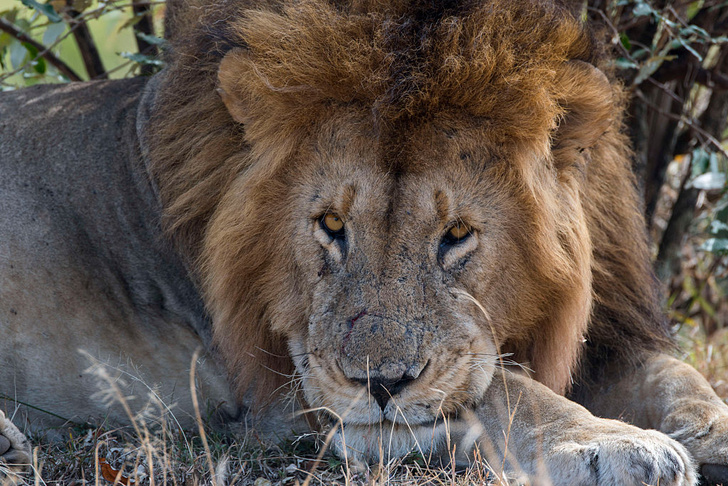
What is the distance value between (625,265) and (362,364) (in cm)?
137

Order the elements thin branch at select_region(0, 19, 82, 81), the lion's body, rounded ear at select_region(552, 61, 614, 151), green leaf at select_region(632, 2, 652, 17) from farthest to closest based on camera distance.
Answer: thin branch at select_region(0, 19, 82, 81) → green leaf at select_region(632, 2, 652, 17) → the lion's body → rounded ear at select_region(552, 61, 614, 151)

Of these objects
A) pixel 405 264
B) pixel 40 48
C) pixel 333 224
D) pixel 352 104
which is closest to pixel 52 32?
pixel 40 48

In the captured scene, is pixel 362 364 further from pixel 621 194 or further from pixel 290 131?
pixel 621 194

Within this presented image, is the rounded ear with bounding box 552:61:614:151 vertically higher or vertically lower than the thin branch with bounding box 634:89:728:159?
higher

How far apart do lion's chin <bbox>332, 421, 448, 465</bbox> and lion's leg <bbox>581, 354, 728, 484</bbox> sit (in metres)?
0.82

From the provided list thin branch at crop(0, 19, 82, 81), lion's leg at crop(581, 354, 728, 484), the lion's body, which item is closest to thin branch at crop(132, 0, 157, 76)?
thin branch at crop(0, 19, 82, 81)

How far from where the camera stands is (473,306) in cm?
265

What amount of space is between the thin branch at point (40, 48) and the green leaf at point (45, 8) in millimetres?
344

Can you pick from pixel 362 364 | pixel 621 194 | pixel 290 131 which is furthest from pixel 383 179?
pixel 621 194

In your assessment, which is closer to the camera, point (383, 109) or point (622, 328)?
point (383, 109)

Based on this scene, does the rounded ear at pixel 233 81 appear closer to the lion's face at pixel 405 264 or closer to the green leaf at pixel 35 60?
the lion's face at pixel 405 264

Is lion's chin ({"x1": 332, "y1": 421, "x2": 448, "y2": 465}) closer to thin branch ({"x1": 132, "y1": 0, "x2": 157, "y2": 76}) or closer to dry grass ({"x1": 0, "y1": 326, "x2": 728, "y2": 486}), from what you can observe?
dry grass ({"x1": 0, "y1": 326, "x2": 728, "y2": 486})

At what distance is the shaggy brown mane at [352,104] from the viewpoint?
2648mm

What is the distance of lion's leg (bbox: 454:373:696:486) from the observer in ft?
7.51
